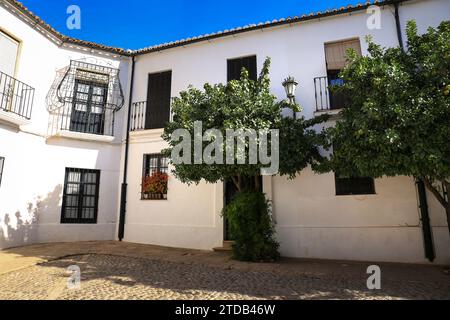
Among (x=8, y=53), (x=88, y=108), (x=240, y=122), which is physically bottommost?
(x=240, y=122)

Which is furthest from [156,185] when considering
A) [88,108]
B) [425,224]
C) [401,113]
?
[425,224]

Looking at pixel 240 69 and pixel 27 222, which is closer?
pixel 27 222

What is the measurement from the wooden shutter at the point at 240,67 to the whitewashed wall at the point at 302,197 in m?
0.19

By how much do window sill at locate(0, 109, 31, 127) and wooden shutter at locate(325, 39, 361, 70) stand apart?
898cm

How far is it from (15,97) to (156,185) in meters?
4.79

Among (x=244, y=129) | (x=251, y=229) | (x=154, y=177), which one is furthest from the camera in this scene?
(x=154, y=177)

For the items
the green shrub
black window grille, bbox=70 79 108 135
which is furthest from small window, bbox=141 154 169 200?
the green shrub

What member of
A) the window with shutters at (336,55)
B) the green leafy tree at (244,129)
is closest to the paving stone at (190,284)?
the green leafy tree at (244,129)

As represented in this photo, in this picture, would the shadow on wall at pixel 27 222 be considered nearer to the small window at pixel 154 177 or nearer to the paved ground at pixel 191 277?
the paved ground at pixel 191 277

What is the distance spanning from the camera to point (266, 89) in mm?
7703

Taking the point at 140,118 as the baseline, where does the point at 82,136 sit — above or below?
below

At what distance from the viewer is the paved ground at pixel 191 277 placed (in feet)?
15.8

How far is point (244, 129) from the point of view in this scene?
265 inches

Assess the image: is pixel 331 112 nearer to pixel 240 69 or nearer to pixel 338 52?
pixel 338 52
